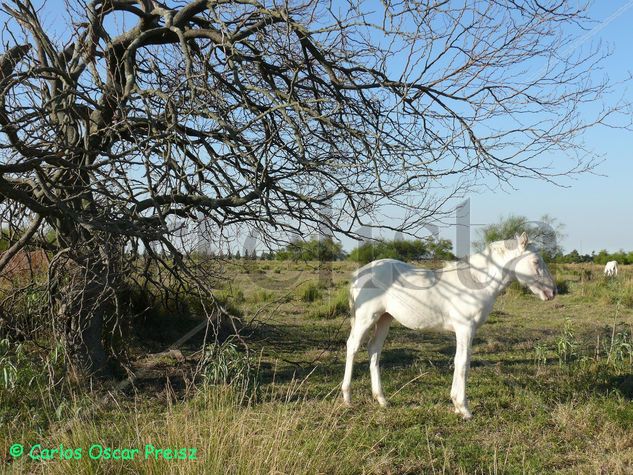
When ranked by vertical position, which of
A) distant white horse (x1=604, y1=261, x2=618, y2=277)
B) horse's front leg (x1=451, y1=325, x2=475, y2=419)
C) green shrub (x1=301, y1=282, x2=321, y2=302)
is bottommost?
horse's front leg (x1=451, y1=325, x2=475, y2=419)

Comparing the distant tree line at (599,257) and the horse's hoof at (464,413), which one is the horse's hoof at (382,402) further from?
the distant tree line at (599,257)

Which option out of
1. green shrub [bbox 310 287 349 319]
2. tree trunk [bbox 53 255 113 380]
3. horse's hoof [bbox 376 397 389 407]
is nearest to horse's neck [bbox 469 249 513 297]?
horse's hoof [bbox 376 397 389 407]

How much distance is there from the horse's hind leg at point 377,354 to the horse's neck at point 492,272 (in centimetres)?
113

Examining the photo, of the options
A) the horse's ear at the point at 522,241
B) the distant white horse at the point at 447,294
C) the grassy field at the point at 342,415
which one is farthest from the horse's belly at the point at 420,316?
the horse's ear at the point at 522,241

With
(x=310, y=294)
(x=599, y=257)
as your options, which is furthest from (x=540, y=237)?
(x=599, y=257)

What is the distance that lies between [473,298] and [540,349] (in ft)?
7.86

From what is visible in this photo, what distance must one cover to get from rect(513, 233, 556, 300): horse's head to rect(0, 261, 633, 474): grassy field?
3.74 ft

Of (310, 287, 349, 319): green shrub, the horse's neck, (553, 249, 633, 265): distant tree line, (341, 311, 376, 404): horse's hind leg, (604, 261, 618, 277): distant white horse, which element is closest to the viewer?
the horse's neck

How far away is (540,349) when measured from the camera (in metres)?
7.80

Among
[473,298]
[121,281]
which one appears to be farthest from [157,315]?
[473,298]

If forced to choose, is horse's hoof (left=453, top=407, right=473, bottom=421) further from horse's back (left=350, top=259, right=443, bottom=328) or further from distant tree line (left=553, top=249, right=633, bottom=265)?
distant tree line (left=553, top=249, right=633, bottom=265)

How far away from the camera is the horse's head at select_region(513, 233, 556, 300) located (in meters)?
5.85

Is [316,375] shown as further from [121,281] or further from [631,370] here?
[631,370]

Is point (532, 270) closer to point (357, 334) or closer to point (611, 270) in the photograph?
point (357, 334)
